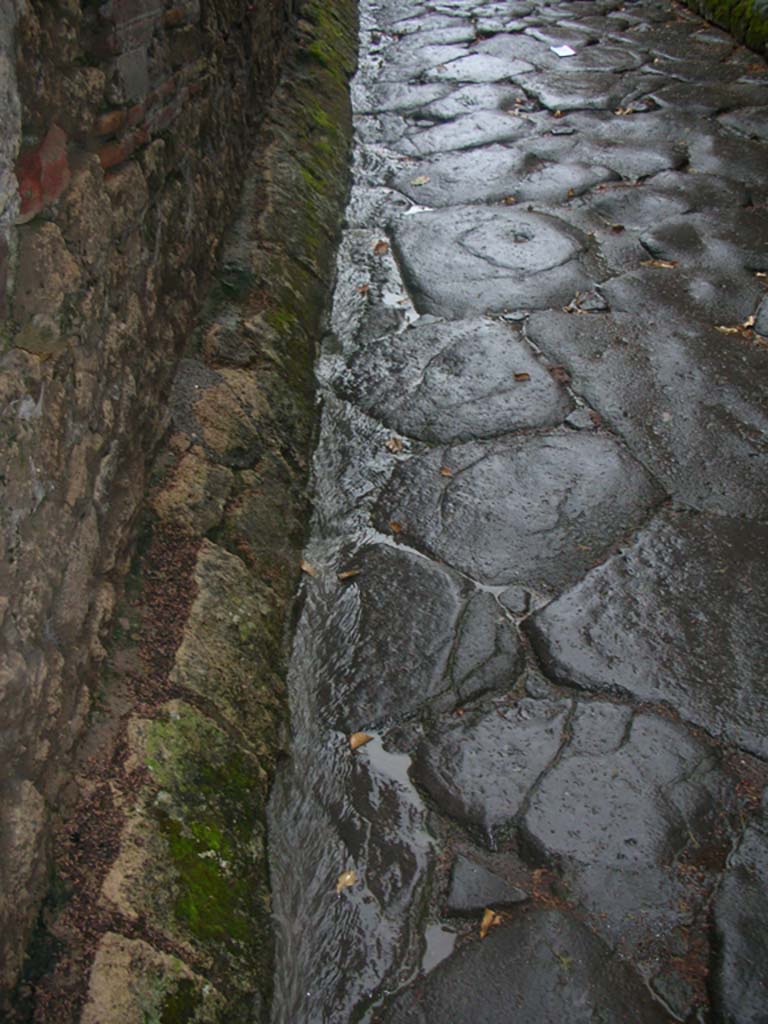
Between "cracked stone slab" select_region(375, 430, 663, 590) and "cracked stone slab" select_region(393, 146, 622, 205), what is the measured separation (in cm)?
195

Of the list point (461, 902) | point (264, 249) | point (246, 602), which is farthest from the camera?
point (264, 249)

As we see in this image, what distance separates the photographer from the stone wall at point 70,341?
1.45 meters

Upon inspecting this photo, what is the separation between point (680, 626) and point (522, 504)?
1.95ft

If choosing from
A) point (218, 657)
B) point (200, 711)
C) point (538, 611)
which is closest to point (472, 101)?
point (538, 611)

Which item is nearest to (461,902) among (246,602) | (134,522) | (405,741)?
(405,741)

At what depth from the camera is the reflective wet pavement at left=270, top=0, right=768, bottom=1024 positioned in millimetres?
1789

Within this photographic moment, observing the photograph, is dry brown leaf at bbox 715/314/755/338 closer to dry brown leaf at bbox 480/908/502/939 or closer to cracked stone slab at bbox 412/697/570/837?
cracked stone slab at bbox 412/697/570/837

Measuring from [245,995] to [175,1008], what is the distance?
0.19 metres

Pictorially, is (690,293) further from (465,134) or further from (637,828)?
(637,828)

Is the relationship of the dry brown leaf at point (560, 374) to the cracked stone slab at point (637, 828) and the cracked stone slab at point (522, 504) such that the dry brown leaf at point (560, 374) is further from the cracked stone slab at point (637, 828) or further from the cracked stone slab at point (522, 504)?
the cracked stone slab at point (637, 828)

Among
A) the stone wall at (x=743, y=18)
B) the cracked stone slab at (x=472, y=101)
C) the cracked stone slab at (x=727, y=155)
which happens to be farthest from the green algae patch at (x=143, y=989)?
the stone wall at (x=743, y=18)

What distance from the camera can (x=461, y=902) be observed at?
1.85 metres

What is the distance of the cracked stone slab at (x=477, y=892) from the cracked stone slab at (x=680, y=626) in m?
0.53

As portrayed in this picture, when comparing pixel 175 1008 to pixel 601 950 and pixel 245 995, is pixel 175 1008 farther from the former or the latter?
pixel 601 950
